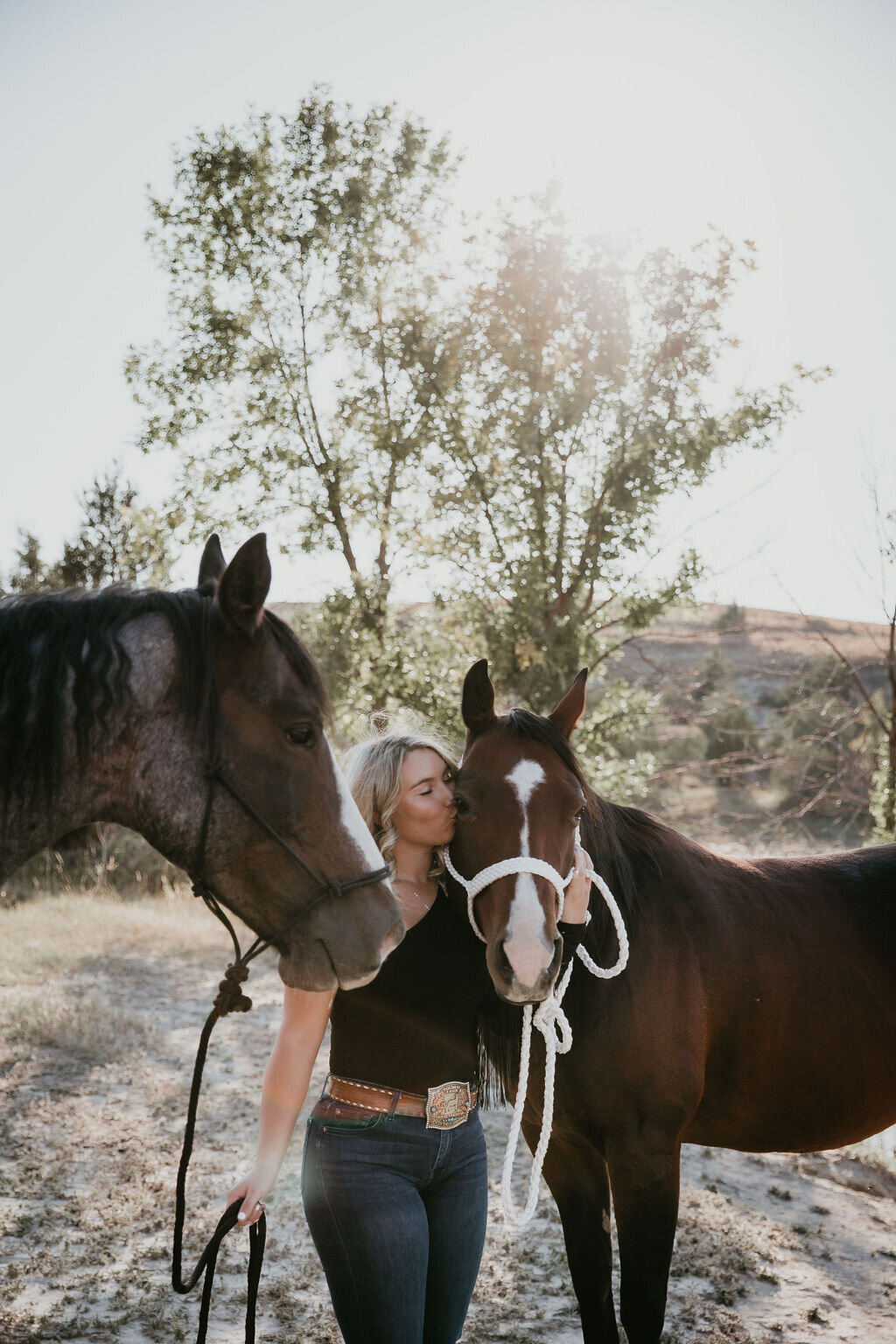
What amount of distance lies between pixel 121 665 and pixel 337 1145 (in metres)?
1.21

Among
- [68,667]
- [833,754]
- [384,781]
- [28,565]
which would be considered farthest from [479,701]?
[28,565]

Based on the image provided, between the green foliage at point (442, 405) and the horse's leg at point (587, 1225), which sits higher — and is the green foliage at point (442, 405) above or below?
above

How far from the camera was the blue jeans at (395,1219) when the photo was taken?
1826mm

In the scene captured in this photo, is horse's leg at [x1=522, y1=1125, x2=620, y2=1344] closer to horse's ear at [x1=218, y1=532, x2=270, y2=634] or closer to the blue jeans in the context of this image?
the blue jeans

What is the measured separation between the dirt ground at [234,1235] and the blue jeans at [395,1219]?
5.19ft

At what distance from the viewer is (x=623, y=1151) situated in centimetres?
242

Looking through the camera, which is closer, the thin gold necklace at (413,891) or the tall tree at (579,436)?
the thin gold necklace at (413,891)

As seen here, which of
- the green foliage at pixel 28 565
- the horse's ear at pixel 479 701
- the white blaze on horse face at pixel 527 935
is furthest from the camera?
the green foliage at pixel 28 565

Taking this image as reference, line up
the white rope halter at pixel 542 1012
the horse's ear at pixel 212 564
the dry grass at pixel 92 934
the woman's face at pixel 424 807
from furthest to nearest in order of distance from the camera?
the dry grass at pixel 92 934
the woman's face at pixel 424 807
the white rope halter at pixel 542 1012
the horse's ear at pixel 212 564

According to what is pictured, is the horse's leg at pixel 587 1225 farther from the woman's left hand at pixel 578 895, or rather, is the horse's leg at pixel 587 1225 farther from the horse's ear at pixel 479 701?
the horse's ear at pixel 479 701

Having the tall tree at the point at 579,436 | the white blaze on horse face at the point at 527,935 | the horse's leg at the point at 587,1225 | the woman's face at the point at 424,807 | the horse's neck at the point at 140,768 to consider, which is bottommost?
the horse's leg at the point at 587,1225

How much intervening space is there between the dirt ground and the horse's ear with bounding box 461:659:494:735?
2409mm

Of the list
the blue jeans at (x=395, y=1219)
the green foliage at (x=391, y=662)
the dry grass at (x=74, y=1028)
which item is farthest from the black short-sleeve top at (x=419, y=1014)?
the green foliage at (x=391, y=662)

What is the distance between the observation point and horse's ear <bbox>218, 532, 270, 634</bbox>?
5.16 feet
